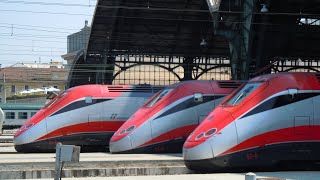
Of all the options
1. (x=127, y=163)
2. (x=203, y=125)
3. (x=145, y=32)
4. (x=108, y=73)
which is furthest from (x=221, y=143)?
(x=108, y=73)

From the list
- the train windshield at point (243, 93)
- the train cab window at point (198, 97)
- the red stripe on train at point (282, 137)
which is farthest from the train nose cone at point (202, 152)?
the train cab window at point (198, 97)

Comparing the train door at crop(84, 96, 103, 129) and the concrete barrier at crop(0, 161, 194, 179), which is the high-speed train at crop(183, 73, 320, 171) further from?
the train door at crop(84, 96, 103, 129)

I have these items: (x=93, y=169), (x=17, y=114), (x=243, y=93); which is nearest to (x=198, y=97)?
(x=243, y=93)

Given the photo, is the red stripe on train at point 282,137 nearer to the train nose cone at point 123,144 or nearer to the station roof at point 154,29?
the train nose cone at point 123,144

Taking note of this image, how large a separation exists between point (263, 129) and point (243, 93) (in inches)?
56.6

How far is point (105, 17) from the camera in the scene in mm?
45312

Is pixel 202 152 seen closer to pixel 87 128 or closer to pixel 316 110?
pixel 316 110

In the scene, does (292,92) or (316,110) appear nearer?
(292,92)

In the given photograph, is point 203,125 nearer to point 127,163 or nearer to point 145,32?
point 127,163

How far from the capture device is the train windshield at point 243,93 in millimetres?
16688

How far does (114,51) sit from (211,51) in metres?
9.08

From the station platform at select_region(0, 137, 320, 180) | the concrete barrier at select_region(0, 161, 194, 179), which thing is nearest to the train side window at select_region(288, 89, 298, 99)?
the station platform at select_region(0, 137, 320, 180)

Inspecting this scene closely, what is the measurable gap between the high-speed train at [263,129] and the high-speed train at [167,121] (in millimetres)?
4297

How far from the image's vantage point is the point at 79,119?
922 inches
